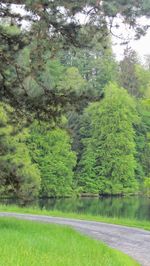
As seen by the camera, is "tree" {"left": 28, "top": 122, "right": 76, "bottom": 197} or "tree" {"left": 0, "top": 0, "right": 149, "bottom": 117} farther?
"tree" {"left": 28, "top": 122, "right": 76, "bottom": 197}

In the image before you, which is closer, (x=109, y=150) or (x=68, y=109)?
(x=68, y=109)

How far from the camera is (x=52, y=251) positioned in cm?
1100

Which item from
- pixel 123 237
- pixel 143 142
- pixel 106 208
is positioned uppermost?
pixel 143 142

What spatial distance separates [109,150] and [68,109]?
45.2m

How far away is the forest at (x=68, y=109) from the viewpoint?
11.2m

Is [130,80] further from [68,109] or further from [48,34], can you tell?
[48,34]

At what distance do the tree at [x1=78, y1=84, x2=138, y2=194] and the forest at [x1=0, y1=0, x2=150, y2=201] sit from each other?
108 millimetres

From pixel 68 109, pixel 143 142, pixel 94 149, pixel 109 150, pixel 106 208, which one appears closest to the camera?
pixel 68 109

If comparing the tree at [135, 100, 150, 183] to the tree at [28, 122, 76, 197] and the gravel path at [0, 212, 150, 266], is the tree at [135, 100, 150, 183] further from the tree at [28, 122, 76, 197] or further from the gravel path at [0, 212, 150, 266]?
the gravel path at [0, 212, 150, 266]

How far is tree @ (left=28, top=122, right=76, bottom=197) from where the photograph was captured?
52.6 meters

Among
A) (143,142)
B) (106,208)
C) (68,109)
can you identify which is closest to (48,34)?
(68,109)

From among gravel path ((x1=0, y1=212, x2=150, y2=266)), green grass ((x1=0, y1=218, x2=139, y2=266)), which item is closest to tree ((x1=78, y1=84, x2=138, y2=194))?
gravel path ((x1=0, y1=212, x2=150, y2=266))

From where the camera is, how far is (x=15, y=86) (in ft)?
43.5

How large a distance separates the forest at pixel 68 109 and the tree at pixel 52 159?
98 mm
